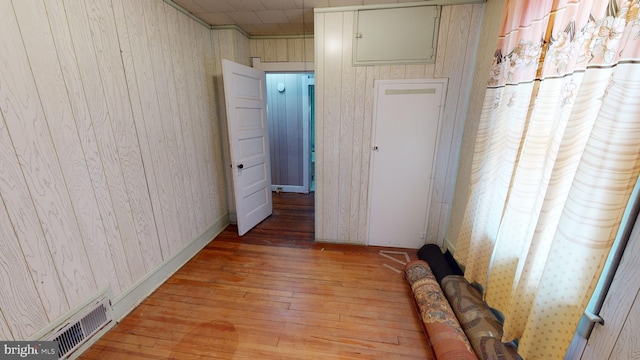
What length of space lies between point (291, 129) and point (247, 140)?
5.27ft

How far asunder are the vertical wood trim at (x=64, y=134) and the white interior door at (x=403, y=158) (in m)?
2.27

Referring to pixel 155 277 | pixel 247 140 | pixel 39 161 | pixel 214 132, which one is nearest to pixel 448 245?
pixel 247 140

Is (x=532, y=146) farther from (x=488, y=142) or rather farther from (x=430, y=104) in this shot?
(x=430, y=104)

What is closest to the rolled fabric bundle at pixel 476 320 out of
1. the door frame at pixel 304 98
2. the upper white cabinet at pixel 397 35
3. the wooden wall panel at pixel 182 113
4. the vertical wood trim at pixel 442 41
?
the vertical wood trim at pixel 442 41

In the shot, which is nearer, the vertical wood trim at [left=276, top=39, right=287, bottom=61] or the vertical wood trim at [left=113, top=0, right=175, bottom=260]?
the vertical wood trim at [left=113, top=0, right=175, bottom=260]

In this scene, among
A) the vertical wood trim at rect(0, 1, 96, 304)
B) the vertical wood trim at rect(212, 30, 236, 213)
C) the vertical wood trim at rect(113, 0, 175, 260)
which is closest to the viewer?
the vertical wood trim at rect(0, 1, 96, 304)

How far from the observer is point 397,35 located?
215 centimetres

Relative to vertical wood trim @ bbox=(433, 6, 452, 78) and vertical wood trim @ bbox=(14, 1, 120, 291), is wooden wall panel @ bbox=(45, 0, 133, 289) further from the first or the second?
vertical wood trim @ bbox=(433, 6, 452, 78)

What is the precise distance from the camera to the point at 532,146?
1214 millimetres

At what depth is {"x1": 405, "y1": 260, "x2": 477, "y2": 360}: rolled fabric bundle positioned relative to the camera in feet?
4.33

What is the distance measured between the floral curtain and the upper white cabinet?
2.16ft

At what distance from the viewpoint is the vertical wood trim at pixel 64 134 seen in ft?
3.93

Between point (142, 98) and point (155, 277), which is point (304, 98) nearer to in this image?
point (142, 98)

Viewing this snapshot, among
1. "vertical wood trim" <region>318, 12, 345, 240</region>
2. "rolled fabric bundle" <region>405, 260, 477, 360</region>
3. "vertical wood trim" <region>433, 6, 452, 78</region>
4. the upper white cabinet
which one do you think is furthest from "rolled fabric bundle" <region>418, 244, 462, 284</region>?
the upper white cabinet
